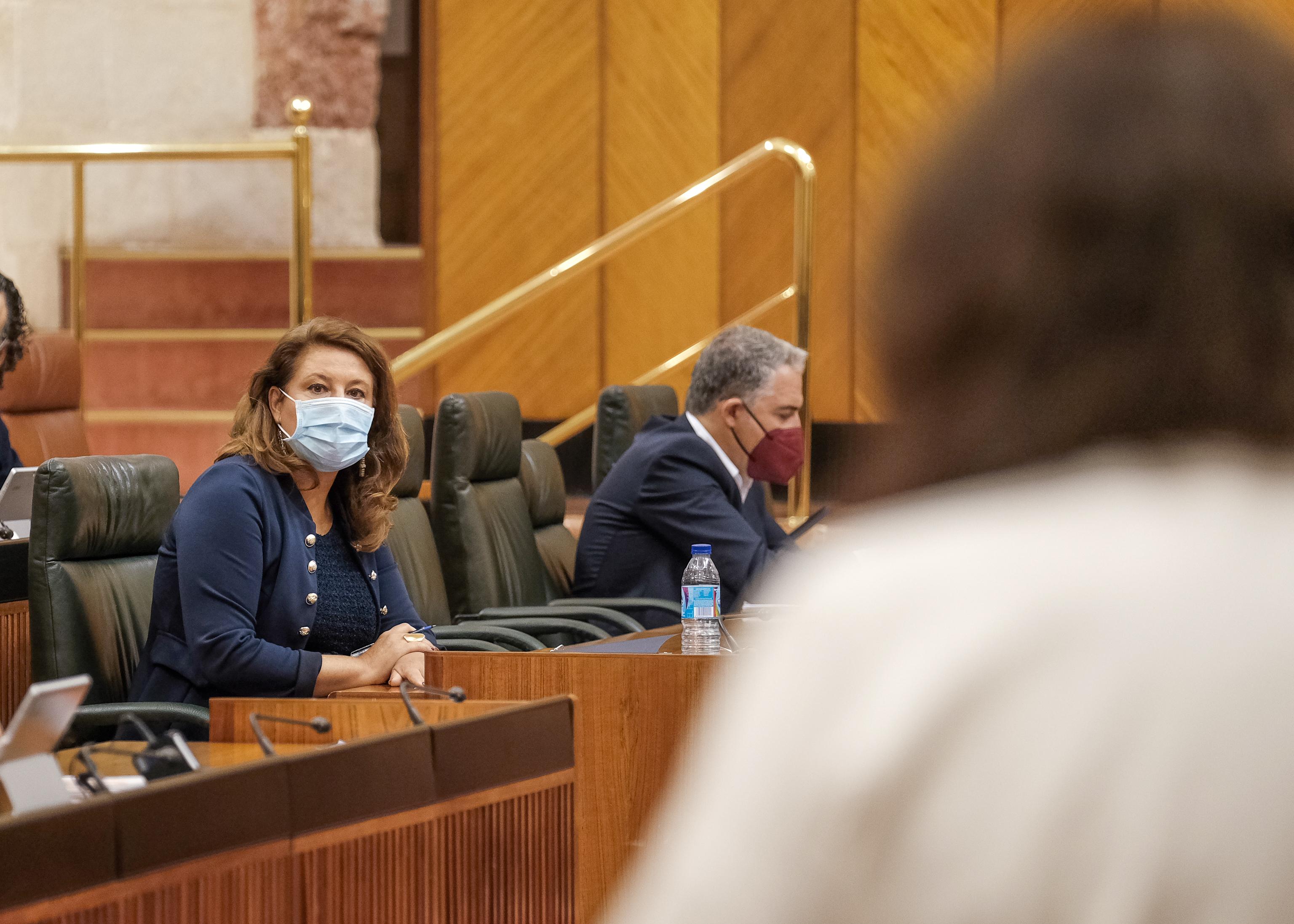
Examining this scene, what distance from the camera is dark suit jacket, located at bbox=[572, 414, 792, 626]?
12.3ft

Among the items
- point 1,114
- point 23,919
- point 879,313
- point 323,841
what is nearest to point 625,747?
point 323,841

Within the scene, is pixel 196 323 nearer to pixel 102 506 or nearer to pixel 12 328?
pixel 12 328

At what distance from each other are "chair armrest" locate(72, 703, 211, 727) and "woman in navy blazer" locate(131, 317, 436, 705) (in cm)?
10

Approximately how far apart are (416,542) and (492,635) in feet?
1.85

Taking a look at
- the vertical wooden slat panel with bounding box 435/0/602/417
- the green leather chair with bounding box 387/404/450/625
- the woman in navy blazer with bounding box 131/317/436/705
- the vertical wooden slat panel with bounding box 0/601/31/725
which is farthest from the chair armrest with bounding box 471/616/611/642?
the vertical wooden slat panel with bounding box 435/0/602/417

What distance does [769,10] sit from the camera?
22.4 feet

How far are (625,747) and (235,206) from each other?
4733 millimetres

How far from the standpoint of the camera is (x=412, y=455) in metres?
3.63

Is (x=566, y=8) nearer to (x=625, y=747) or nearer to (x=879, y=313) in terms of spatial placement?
(x=625, y=747)

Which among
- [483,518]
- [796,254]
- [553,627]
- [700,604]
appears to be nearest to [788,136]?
[796,254]

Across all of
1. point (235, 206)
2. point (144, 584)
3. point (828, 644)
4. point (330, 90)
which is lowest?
point (144, 584)

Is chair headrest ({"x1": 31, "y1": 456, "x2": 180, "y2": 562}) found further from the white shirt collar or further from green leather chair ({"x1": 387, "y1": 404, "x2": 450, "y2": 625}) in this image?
the white shirt collar

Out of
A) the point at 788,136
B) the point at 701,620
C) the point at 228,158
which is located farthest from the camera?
the point at 788,136

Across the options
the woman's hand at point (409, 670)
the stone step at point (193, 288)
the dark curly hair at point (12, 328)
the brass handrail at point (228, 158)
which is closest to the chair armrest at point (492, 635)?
the woman's hand at point (409, 670)
